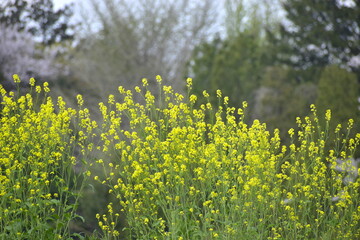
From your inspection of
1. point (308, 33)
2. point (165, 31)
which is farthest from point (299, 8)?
point (165, 31)

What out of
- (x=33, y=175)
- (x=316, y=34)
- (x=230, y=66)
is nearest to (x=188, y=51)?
(x=230, y=66)

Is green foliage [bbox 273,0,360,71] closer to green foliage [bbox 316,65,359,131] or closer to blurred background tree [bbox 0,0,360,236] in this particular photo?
blurred background tree [bbox 0,0,360,236]

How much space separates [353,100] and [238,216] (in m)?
11.1

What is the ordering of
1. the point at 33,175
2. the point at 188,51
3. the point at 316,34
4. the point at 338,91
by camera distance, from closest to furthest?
the point at 33,175, the point at 338,91, the point at 188,51, the point at 316,34

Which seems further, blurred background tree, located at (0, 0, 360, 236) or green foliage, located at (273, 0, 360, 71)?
green foliage, located at (273, 0, 360, 71)

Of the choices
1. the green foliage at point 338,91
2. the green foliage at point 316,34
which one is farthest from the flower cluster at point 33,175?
the green foliage at point 316,34

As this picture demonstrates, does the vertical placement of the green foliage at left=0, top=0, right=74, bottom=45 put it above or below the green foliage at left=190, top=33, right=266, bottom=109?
above

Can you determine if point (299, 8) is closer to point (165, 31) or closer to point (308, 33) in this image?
point (308, 33)

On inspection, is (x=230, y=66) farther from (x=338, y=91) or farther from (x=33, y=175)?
(x=33, y=175)

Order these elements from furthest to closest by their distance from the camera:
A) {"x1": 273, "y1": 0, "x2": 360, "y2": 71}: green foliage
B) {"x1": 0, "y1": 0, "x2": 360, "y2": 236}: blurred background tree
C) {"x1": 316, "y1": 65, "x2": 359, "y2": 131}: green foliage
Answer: {"x1": 273, "y1": 0, "x2": 360, "y2": 71}: green foliage → {"x1": 0, "y1": 0, "x2": 360, "y2": 236}: blurred background tree → {"x1": 316, "y1": 65, "x2": 359, "y2": 131}: green foliage

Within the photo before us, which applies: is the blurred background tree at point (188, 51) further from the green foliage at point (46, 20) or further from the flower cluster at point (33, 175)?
the flower cluster at point (33, 175)

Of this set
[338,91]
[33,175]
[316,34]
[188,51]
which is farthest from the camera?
[316,34]

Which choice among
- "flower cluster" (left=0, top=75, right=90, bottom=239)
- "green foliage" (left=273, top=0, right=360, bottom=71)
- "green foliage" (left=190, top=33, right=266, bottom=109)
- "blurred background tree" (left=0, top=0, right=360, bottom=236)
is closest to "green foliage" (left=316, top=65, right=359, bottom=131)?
"blurred background tree" (left=0, top=0, right=360, bottom=236)

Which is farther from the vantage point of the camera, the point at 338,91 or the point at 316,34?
the point at 316,34
